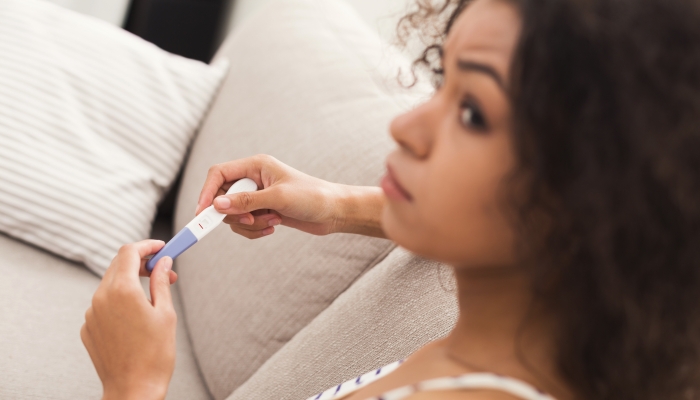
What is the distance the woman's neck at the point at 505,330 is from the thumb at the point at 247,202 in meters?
0.30

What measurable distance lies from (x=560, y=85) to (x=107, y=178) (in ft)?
3.26

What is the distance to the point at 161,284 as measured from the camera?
0.63 meters

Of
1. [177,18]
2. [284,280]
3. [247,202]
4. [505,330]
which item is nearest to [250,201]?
[247,202]

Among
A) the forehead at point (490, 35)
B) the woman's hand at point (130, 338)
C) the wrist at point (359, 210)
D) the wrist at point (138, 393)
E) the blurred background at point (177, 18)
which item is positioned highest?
the forehead at point (490, 35)

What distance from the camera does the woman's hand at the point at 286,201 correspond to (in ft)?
2.49

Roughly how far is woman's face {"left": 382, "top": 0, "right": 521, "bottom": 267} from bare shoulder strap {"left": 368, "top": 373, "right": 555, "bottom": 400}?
87mm

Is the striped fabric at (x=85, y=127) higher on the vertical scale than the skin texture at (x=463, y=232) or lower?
lower

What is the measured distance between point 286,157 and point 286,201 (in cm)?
31

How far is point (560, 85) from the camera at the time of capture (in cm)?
39

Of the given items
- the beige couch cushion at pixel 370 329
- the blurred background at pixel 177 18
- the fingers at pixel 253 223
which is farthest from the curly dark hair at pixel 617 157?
the blurred background at pixel 177 18

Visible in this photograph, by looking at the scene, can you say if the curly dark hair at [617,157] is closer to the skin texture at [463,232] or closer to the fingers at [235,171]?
the skin texture at [463,232]

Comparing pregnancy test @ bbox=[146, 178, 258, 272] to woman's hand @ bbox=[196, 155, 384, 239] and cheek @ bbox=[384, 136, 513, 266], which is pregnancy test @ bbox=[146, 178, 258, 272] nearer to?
woman's hand @ bbox=[196, 155, 384, 239]

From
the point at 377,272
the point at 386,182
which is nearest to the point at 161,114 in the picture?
the point at 377,272

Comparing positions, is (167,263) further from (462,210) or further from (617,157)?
(617,157)
